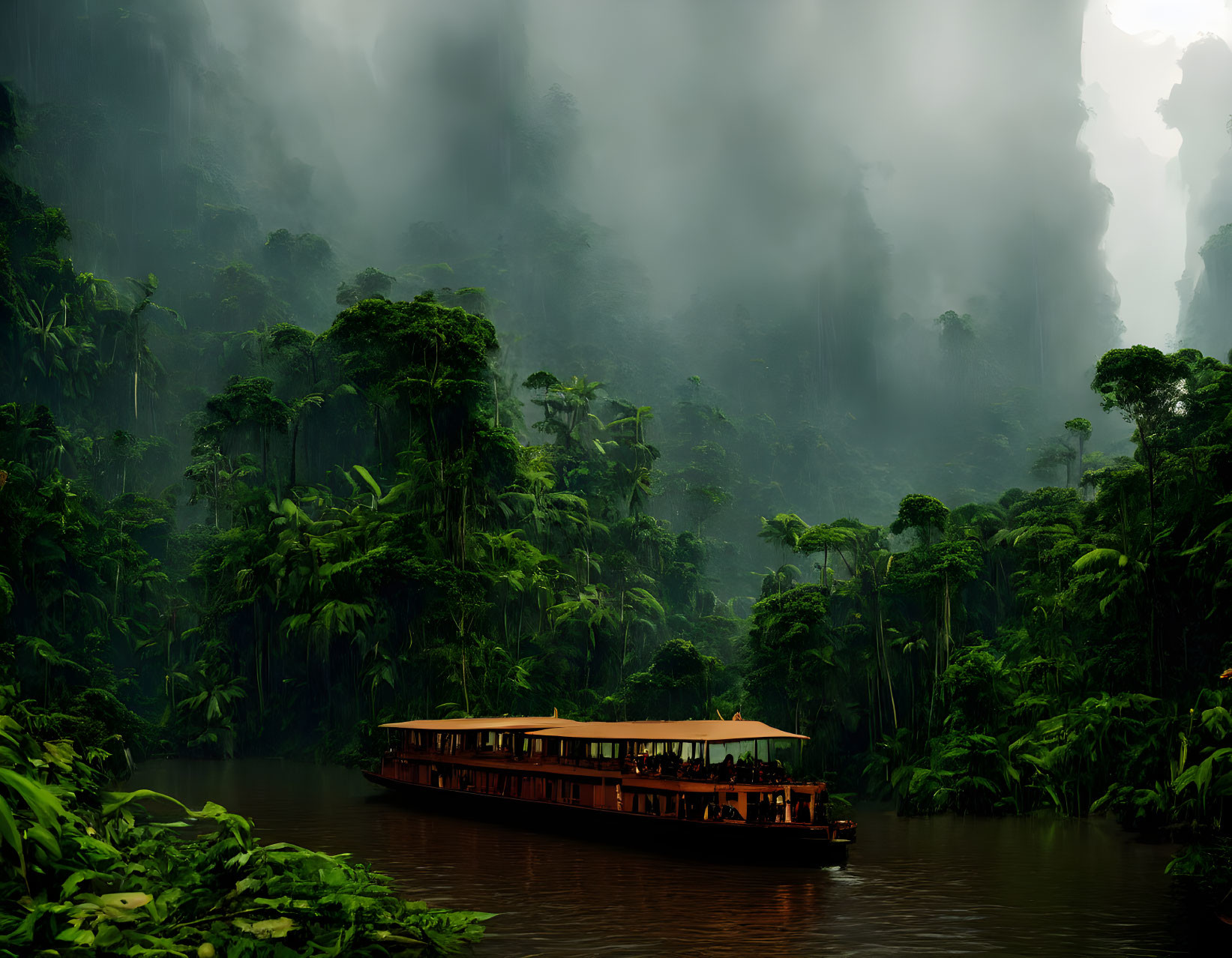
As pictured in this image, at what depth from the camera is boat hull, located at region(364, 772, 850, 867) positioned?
27375mm

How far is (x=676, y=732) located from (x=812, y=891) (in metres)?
7.69

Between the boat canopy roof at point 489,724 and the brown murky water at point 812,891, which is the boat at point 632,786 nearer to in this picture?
the boat canopy roof at point 489,724

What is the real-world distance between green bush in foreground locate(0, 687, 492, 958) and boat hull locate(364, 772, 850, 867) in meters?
11.9

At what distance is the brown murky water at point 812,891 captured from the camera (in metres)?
19.1

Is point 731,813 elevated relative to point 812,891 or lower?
elevated

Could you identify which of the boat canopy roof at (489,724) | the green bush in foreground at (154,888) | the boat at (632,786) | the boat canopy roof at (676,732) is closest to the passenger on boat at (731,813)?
the boat at (632,786)

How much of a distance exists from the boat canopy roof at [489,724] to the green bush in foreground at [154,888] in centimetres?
2092

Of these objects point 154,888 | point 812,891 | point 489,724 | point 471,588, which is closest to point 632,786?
point 812,891

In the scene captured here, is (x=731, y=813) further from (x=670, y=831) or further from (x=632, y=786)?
(x=632, y=786)

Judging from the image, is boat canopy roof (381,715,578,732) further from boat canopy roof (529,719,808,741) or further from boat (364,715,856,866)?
boat canopy roof (529,719,808,741)

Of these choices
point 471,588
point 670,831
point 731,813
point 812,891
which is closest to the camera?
point 812,891

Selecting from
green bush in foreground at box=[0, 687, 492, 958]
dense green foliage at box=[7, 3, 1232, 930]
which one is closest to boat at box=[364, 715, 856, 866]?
dense green foliage at box=[7, 3, 1232, 930]

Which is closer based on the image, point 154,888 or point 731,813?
point 154,888

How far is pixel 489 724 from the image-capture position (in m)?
40.0
